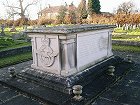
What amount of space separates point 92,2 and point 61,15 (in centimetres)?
882

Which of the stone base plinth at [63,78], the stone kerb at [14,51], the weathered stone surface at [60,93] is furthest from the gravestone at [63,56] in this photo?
the stone kerb at [14,51]

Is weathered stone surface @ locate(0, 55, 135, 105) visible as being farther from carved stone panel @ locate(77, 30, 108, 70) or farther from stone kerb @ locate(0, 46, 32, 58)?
stone kerb @ locate(0, 46, 32, 58)

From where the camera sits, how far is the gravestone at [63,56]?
280 inches

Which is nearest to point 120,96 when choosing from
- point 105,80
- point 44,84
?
point 105,80

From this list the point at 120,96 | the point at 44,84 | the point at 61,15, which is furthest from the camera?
the point at 61,15

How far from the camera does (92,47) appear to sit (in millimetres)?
8789

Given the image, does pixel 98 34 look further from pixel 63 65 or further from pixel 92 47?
pixel 63 65

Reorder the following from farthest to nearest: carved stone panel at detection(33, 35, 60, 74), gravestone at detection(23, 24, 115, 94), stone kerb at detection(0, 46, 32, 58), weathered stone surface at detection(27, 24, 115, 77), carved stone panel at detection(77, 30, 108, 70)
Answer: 1. stone kerb at detection(0, 46, 32, 58)
2. carved stone panel at detection(77, 30, 108, 70)
3. carved stone panel at detection(33, 35, 60, 74)
4. weathered stone surface at detection(27, 24, 115, 77)
5. gravestone at detection(23, 24, 115, 94)

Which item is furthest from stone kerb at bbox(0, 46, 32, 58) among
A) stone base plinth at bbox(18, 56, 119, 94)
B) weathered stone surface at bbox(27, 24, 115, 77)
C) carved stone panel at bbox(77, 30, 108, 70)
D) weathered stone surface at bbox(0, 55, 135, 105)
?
carved stone panel at bbox(77, 30, 108, 70)

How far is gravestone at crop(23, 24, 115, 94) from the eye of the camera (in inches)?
280

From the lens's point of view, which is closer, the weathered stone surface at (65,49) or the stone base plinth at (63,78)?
the stone base plinth at (63,78)

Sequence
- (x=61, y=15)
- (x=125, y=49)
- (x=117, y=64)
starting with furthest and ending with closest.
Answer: (x=61, y=15)
(x=125, y=49)
(x=117, y=64)

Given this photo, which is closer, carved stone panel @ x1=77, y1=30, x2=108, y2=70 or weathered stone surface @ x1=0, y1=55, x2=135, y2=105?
weathered stone surface @ x1=0, y1=55, x2=135, y2=105

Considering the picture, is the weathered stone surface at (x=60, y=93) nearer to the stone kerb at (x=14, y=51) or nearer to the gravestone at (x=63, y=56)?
the gravestone at (x=63, y=56)
